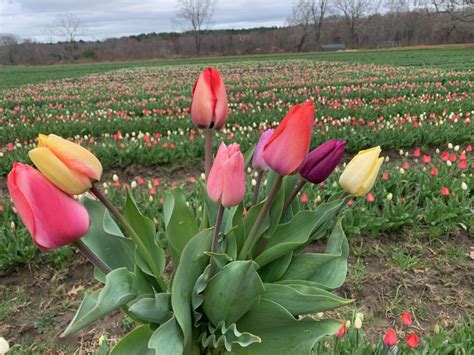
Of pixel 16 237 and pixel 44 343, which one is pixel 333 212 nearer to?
pixel 44 343

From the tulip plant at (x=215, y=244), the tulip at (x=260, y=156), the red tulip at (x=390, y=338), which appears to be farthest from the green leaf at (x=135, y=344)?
the red tulip at (x=390, y=338)

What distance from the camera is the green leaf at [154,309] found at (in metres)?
0.93

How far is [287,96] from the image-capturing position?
29.5 ft

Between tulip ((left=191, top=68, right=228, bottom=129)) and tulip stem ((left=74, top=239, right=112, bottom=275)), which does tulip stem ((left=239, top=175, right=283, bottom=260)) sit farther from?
tulip stem ((left=74, top=239, right=112, bottom=275))

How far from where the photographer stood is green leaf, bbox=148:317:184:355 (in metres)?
0.89

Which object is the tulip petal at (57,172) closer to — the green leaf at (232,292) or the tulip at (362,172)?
the green leaf at (232,292)

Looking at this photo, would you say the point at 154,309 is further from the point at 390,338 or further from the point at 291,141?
the point at 390,338

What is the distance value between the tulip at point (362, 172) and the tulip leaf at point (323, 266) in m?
0.21

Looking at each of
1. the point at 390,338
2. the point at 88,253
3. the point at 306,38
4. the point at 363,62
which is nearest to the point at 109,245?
the point at 88,253

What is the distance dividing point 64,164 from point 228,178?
326mm

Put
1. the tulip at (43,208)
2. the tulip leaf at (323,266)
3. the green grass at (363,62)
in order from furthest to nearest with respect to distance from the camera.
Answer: the green grass at (363,62)
the tulip leaf at (323,266)
the tulip at (43,208)

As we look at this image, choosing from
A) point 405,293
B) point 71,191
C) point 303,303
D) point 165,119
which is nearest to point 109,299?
point 71,191

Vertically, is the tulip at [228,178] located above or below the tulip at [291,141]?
below

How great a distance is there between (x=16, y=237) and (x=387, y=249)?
274 centimetres
